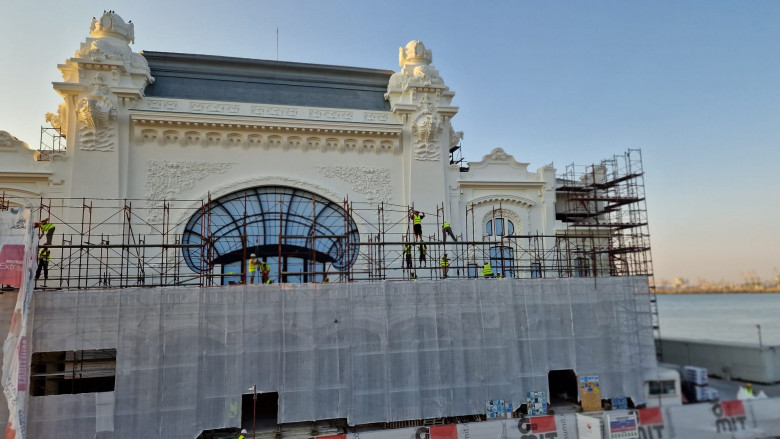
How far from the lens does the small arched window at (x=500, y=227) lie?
26078 mm

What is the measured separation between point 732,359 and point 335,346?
20.5 metres

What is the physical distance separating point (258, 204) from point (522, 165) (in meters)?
13.7

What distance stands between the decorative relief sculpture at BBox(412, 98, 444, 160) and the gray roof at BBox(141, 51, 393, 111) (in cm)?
229

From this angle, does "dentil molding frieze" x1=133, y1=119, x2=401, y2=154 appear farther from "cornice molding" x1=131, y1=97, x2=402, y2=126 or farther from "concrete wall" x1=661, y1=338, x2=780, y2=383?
"concrete wall" x1=661, y1=338, x2=780, y2=383

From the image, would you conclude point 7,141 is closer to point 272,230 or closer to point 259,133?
point 259,133

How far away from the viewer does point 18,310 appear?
14.7 metres

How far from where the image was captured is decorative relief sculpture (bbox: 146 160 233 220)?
22281 mm

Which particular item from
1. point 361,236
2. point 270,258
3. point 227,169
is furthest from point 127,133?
point 361,236

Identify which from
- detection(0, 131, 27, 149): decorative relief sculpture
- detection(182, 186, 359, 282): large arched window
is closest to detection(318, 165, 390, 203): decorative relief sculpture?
detection(182, 186, 359, 282): large arched window

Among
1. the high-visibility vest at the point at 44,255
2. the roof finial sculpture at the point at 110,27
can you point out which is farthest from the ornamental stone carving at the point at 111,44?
the high-visibility vest at the point at 44,255

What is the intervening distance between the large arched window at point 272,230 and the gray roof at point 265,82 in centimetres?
512

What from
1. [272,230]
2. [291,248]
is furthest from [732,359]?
[272,230]

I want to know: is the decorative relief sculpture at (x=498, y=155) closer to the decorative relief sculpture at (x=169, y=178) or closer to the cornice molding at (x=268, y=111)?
the cornice molding at (x=268, y=111)

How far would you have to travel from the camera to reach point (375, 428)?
58.1 feet
